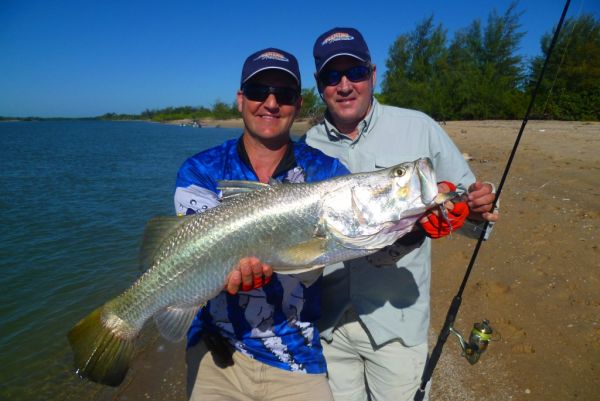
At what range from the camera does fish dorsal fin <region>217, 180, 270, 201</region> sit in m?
2.71

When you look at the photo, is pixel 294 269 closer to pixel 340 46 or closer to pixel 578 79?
pixel 340 46

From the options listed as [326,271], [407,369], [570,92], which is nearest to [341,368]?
[407,369]

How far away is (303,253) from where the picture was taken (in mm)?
2648

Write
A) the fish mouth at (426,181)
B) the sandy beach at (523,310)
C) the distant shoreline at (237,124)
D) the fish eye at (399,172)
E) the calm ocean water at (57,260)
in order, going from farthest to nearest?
the distant shoreline at (237,124)
the calm ocean water at (57,260)
the sandy beach at (523,310)
the fish eye at (399,172)
the fish mouth at (426,181)

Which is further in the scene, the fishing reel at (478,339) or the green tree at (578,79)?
the green tree at (578,79)

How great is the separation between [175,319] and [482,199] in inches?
101

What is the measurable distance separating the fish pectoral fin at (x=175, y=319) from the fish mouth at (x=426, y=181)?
1852 millimetres

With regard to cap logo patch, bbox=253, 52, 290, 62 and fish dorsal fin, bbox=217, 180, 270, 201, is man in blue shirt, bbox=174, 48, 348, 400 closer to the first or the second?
cap logo patch, bbox=253, 52, 290, 62

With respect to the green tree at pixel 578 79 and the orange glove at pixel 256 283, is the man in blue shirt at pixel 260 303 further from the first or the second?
the green tree at pixel 578 79

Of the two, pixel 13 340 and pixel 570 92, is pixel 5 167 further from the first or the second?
pixel 570 92

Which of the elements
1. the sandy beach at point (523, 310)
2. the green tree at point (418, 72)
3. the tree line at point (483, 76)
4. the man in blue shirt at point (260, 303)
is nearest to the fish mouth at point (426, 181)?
the man in blue shirt at point (260, 303)

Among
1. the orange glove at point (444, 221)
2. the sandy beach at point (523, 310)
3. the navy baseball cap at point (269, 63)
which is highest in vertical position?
the navy baseball cap at point (269, 63)

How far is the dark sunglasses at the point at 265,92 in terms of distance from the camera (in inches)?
122

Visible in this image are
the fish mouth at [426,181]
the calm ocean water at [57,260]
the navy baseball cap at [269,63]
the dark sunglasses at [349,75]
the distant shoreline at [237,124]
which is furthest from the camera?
the distant shoreline at [237,124]
